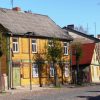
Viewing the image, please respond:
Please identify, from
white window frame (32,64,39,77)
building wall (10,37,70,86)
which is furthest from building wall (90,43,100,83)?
white window frame (32,64,39,77)

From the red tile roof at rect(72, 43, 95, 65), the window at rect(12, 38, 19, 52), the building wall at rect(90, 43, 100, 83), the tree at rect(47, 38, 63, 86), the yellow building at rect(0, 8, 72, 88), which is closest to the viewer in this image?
the yellow building at rect(0, 8, 72, 88)

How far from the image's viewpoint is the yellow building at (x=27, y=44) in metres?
49.3

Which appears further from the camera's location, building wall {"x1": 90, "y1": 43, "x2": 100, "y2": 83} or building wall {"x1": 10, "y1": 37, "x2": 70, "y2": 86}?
building wall {"x1": 90, "y1": 43, "x2": 100, "y2": 83}

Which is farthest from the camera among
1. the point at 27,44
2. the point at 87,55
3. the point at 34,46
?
the point at 87,55

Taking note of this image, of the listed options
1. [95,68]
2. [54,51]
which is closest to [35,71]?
[54,51]

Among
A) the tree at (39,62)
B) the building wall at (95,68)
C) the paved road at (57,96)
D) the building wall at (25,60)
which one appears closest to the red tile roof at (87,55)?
the building wall at (95,68)

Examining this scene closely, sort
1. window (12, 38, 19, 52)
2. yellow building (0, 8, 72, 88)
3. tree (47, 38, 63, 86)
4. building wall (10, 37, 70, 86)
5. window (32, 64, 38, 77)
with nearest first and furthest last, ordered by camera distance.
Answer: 1. yellow building (0, 8, 72, 88)
2. window (12, 38, 19, 52)
3. building wall (10, 37, 70, 86)
4. tree (47, 38, 63, 86)
5. window (32, 64, 38, 77)

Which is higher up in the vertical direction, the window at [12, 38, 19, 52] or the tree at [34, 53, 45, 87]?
the window at [12, 38, 19, 52]

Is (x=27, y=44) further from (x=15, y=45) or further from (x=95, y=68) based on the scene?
(x=95, y=68)

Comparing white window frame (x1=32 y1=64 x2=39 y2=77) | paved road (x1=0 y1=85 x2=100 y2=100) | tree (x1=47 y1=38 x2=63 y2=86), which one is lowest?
paved road (x1=0 y1=85 x2=100 y2=100)

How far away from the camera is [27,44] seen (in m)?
51.3

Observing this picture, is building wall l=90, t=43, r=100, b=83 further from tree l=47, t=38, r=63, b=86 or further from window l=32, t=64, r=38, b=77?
window l=32, t=64, r=38, b=77

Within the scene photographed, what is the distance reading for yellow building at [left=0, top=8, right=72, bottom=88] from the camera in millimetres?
49344

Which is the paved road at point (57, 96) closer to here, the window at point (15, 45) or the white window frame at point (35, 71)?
the window at point (15, 45)
